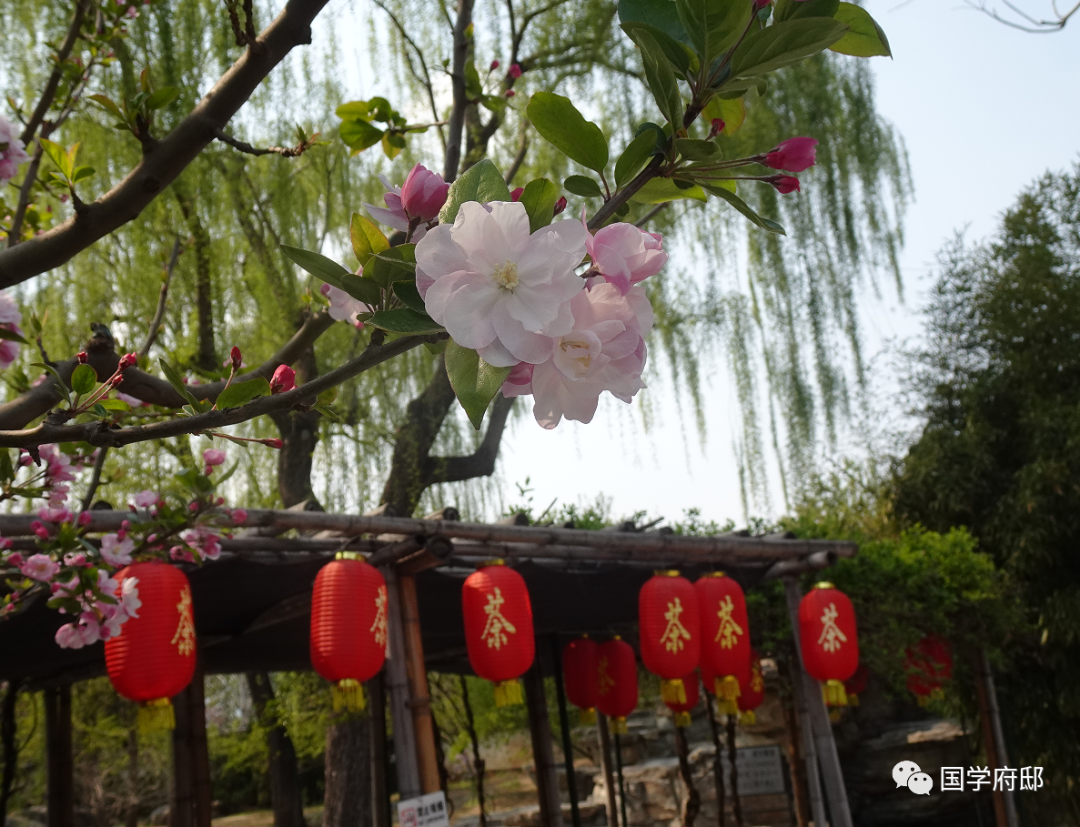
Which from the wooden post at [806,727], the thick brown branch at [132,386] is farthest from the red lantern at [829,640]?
the thick brown branch at [132,386]

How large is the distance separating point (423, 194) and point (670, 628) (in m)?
3.52

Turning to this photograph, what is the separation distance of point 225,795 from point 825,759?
9826 mm

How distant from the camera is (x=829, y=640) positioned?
4406mm

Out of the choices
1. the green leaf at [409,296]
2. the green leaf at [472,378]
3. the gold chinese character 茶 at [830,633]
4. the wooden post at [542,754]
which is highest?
the green leaf at [409,296]

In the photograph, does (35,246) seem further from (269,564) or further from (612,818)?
(612,818)

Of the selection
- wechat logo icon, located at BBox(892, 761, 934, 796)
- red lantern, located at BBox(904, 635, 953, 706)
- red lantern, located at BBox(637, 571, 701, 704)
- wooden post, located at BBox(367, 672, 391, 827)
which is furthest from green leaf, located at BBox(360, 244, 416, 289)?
wechat logo icon, located at BBox(892, 761, 934, 796)

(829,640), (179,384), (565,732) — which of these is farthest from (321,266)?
(565,732)

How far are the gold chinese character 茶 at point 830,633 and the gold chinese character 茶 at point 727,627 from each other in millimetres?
570

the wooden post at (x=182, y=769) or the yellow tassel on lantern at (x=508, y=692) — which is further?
the wooden post at (x=182, y=769)

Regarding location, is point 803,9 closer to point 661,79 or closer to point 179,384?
point 661,79

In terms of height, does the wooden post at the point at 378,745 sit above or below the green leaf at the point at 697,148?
below

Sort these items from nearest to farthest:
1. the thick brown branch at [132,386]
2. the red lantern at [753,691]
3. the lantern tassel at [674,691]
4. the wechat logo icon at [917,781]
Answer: the thick brown branch at [132,386]
the lantern tassel at [674,691]
the red lantern at [753,691]
the wechat logo icon at [917,781]

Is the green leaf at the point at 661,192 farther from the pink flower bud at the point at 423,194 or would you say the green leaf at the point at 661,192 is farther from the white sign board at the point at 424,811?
the white sign board at the point at 424,811

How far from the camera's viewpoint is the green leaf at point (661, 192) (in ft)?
2.10
